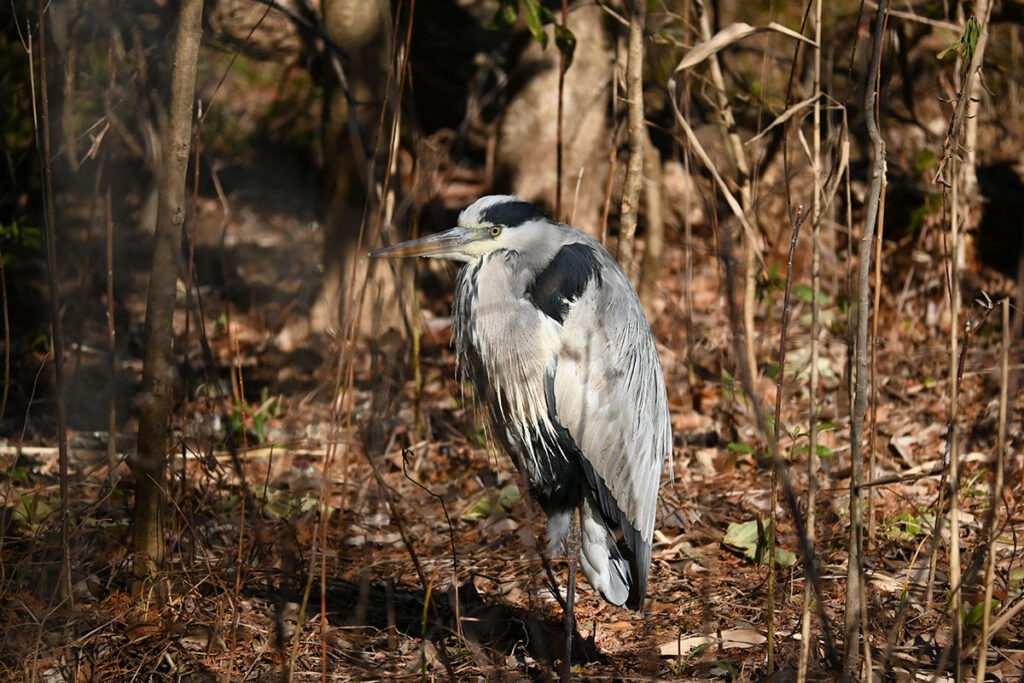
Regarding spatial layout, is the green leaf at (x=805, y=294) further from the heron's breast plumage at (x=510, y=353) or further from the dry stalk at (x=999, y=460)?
the dry stalk at (x=999, y=460)

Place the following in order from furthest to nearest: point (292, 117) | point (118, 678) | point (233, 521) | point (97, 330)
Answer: point (292, 117), point (97, 330), point (233, 521), point (118, 678)

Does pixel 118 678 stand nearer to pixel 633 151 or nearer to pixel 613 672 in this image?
pixel 613 672

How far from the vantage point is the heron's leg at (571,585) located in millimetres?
2797

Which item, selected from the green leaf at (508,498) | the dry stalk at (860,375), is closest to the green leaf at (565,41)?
the dry stalk at (860,375)

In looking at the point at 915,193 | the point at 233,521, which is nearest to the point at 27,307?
the point at 233,521

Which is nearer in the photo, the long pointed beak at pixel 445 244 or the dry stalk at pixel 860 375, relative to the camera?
the dry stalk at pixel 860 375

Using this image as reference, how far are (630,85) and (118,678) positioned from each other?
2514mm

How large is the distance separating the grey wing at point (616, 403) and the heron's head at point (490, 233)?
258mm

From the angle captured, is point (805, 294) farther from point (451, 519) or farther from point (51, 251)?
point (51, 251)

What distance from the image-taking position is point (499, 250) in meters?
3.06

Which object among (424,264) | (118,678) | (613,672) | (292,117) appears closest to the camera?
(118,678)

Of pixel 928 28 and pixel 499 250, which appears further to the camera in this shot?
pixel 928 28

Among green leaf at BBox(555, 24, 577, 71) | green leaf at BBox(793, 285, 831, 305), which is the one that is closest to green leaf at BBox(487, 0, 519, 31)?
green leaf at BBox(555, 24, 577, 71)

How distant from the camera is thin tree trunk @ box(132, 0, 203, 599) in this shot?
2619mm
